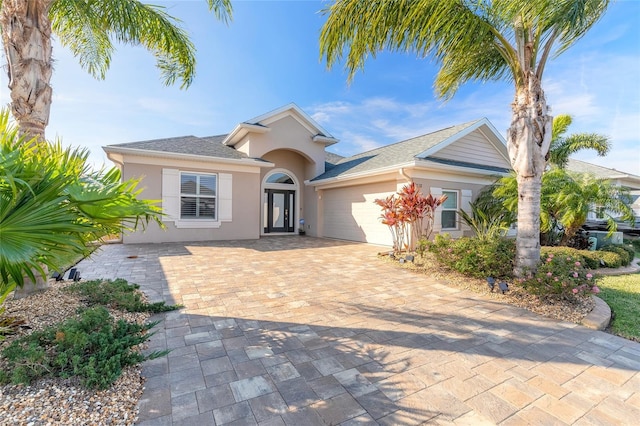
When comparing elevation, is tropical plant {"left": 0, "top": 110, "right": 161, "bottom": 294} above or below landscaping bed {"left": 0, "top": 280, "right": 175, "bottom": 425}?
above

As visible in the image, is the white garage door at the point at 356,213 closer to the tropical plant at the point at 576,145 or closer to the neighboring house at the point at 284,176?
the neighboring house at the point at 284,176

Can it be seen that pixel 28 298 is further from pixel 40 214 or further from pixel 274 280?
pixel 274 280

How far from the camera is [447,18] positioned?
503cm

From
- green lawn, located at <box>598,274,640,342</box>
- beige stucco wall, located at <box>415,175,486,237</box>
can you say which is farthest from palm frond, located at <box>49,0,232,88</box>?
green lawn, located at <box>598,274,640,342</box>

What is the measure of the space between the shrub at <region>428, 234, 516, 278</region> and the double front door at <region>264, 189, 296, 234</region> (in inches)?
402

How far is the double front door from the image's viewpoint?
593 inches

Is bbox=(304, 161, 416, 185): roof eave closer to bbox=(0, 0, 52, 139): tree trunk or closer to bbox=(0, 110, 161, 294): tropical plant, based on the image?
bbox=(0, 110, 161, 294): tropical plant

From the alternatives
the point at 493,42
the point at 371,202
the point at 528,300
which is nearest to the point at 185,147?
the point at 371,202

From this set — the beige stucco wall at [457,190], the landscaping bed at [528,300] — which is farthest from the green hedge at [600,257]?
the beige stucco wall at [457,190]

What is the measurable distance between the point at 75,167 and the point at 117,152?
27.6ft

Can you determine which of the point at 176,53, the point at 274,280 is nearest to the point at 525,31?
the point at 274,280

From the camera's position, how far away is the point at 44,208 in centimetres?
219

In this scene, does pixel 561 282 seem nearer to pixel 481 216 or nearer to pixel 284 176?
pixel 481 216

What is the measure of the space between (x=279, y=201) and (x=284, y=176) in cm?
147
